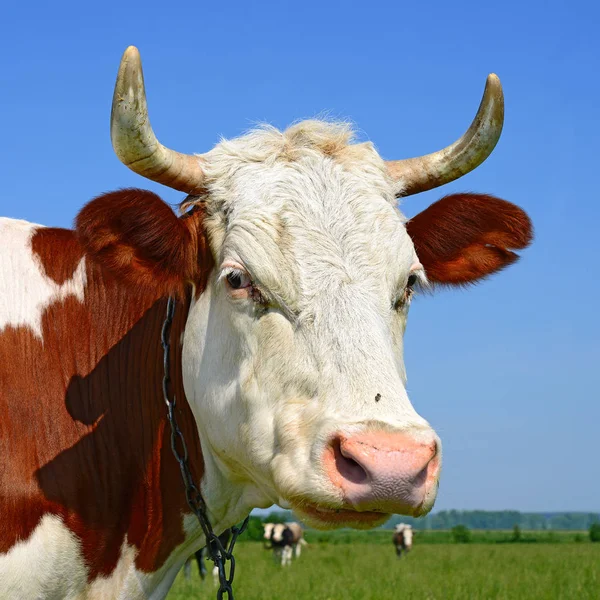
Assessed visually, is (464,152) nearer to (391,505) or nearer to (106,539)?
(391,505)

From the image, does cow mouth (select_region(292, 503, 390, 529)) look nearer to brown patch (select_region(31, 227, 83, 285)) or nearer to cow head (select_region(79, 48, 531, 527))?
cow head (select_region(79, 48, 531, 527))

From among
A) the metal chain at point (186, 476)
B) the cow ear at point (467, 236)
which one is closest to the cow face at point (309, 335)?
the metal chain at point (186, 476)

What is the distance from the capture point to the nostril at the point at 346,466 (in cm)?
354

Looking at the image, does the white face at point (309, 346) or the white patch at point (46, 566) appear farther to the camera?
the white patch at point (46, 566)

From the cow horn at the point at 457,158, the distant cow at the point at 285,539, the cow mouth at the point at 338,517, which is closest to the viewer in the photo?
the cow mouth at the point at 338,517

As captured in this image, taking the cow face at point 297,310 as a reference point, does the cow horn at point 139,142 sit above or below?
above

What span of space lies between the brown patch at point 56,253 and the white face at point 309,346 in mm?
878

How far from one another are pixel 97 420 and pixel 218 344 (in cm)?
Result: 89

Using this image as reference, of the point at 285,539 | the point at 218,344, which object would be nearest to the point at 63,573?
the point at 218,344

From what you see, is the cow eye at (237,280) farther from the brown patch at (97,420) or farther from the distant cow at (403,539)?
the distant cow at (403,539)

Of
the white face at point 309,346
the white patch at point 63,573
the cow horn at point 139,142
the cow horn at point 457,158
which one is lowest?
the white patch at point 63,573

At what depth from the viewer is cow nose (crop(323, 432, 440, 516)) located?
11.3ft

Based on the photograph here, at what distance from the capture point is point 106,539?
457 centimetres

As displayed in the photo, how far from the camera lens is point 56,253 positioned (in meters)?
5.04
